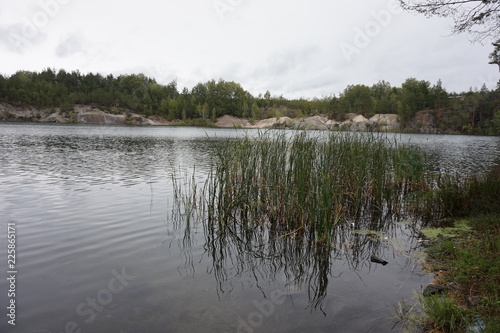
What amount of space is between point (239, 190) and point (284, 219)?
1.29m

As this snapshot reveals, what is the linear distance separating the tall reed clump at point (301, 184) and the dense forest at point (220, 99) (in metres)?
82.6

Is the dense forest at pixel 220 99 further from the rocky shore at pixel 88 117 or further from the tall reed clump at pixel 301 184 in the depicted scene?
the tall reed clump at pixel 301 184

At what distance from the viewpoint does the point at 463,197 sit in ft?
28.1

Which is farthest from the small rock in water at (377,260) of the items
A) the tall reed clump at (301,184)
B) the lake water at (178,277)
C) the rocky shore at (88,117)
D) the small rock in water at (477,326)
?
the rocky shore at (88,117)

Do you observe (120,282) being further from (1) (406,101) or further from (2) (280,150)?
(1) (406,101)

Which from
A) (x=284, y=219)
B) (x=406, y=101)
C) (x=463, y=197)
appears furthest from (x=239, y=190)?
(x=406, y=101)

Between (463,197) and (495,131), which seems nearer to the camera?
(463,197)

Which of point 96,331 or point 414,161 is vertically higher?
point 414,161

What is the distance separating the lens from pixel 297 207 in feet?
24.5

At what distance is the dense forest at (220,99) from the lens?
8933cm

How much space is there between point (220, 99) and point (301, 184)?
131855 mm

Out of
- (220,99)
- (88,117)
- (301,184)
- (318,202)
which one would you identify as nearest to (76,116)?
(88,117)

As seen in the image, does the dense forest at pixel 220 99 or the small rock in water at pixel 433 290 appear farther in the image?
the dense forest at pixel 220 99

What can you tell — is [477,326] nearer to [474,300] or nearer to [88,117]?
[474,300]
